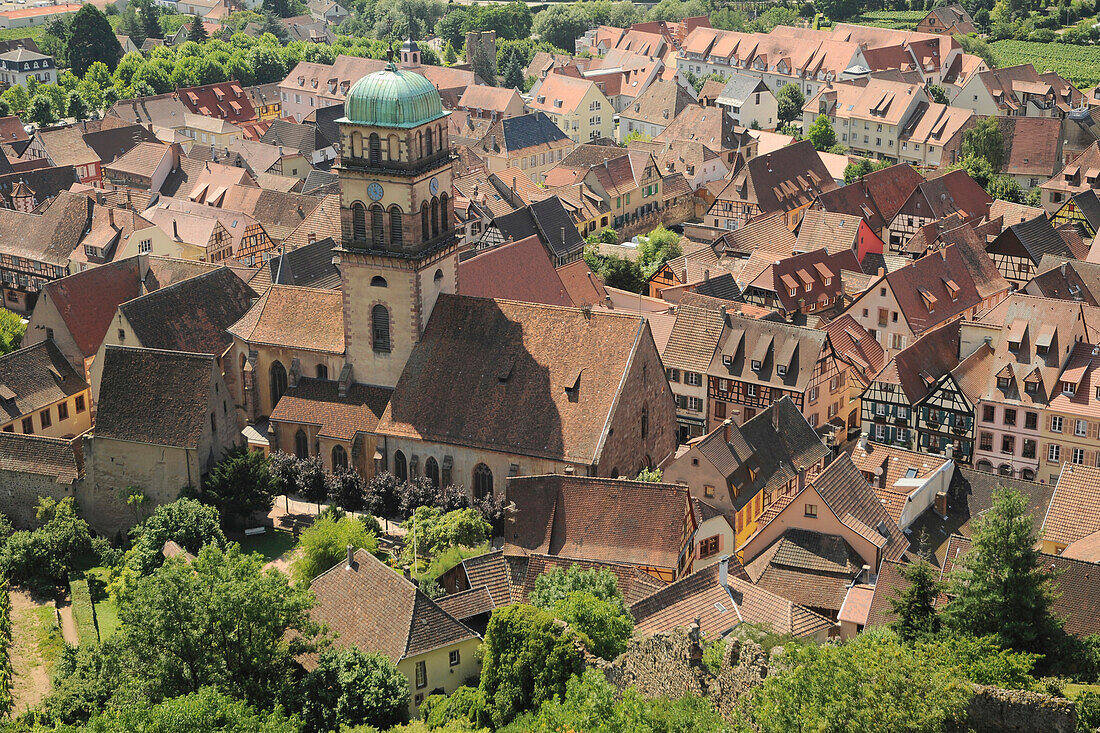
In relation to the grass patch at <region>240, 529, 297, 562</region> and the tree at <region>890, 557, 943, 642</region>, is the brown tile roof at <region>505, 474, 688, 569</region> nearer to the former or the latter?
the tree at <region>890, 557, 943, 642</region>

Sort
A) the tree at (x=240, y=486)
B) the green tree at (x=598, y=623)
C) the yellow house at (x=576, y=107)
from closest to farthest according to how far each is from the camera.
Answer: the green tree at (x=598, y=623)
the tree at (x=240, y=486)
the yellow house at (x=576, y=107)

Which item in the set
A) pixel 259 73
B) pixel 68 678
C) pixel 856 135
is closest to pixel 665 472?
pixel 68 678

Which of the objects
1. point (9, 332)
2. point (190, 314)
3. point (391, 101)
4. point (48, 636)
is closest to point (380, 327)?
point (391, 101)

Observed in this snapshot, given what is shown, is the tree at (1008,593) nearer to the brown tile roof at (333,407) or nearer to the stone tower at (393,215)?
the stone tower at (393,215)

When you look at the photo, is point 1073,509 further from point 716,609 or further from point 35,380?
point 35,380

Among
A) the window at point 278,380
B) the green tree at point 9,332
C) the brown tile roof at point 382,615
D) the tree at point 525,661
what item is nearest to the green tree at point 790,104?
the green tree at point 9,332

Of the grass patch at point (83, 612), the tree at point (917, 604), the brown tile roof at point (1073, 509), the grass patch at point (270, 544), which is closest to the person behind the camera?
the tree at point (917, 604)
